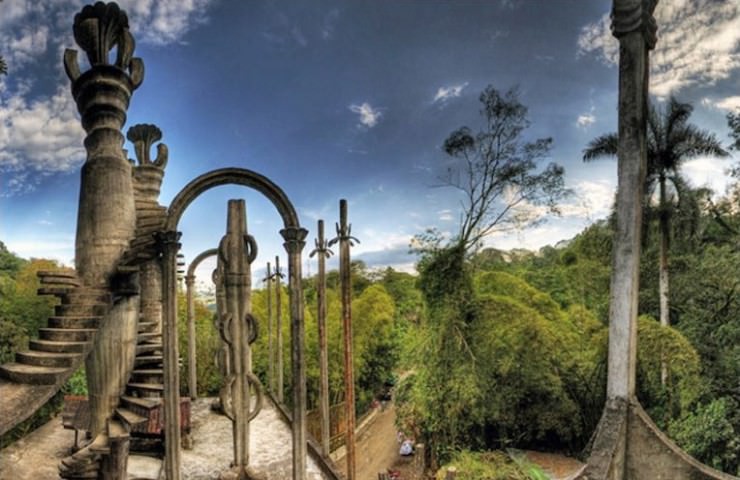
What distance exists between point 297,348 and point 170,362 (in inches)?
44.0

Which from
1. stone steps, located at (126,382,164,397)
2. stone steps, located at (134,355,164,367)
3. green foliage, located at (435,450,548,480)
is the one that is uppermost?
stone steps, located at (134,355,164,367)

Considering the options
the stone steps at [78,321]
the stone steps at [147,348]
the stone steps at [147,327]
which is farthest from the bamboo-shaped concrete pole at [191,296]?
the stone steps at [78,321]

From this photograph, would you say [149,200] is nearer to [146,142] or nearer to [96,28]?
[146,142]

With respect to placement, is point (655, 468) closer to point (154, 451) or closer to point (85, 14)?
point (154, 451)

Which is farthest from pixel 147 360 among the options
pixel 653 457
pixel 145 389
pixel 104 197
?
pixel 653 457

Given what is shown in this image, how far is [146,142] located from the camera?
5.64 m

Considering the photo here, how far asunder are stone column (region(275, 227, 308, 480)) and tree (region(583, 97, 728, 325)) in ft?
39.6

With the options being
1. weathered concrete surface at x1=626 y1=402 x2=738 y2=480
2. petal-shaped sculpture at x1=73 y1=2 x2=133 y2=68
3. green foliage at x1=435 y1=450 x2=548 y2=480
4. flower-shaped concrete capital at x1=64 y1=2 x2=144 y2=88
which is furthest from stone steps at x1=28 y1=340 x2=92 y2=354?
green foliage at x1=435 y1=450 x2=548 y2=480

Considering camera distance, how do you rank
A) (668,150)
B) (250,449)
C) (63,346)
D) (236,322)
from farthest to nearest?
1. (668,150)
2. (250,449)
3. (236,322)
4. (63,346)

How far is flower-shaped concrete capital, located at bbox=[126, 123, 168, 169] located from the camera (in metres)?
5.53

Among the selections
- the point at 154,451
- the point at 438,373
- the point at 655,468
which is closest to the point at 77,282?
the point at 154,451

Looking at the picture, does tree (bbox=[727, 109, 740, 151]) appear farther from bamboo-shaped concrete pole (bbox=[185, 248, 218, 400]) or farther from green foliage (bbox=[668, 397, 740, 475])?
bamboo-shaped concrete pole (bbox=[185, 248, 218, 400])

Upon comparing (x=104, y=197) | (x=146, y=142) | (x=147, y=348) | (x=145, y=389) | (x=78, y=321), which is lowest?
(x=145, y=389)

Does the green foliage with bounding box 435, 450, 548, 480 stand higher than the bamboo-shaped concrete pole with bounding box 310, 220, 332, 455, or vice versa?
the bamboo-shaped concrete pole with bounding box 310, 220, 332, 455
